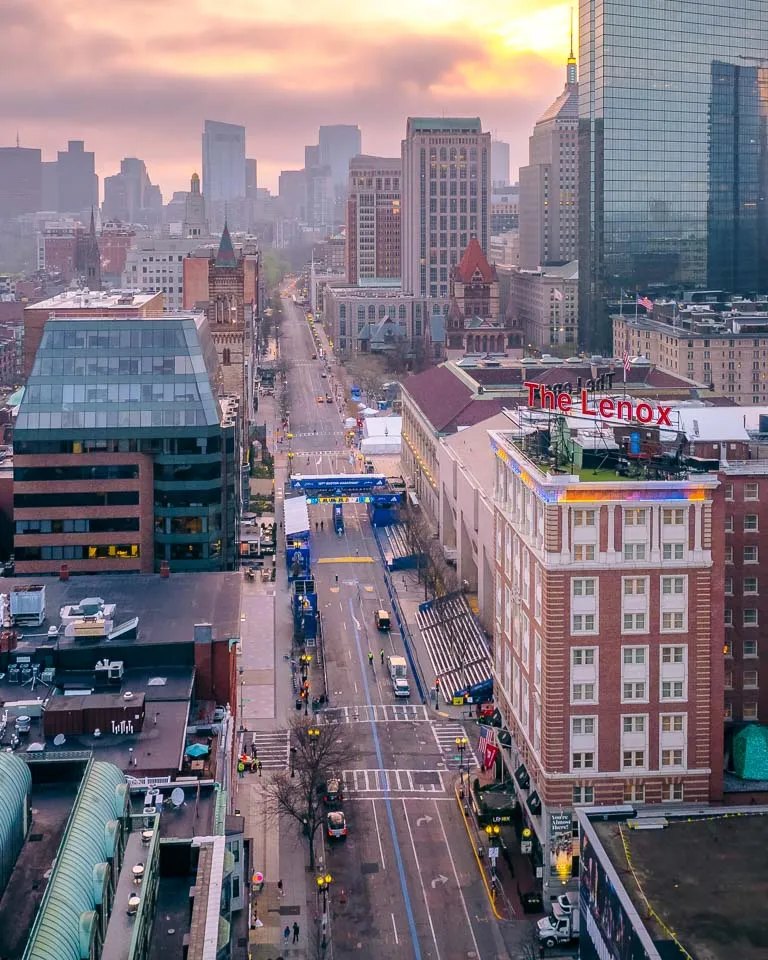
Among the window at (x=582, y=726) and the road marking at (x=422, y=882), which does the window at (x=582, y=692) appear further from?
the road marking at (x=422, y=882)

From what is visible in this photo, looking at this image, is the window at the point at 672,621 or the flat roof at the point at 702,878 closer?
the flat roof at the point at 702,878

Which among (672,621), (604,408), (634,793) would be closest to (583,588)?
(672,621)

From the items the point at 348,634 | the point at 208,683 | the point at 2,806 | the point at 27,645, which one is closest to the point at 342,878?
the point at 208,683

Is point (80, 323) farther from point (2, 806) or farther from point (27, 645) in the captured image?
point (2, 806)

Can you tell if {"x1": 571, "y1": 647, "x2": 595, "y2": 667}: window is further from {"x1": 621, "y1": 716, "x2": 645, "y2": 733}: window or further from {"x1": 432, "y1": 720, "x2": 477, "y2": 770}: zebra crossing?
{"x1": 432, "y1": 720, "x2": 477, "y2": 770}: zebra crossing

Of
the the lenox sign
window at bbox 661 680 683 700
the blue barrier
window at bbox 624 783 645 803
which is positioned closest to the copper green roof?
window at bbox 624 783 645 803

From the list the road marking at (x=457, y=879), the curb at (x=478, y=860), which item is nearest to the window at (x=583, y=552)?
the curb at (x=478, y=860)
